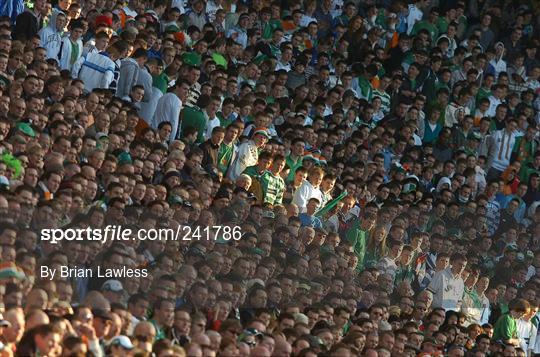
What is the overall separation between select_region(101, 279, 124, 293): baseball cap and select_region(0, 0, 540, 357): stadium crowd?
0.06 ft

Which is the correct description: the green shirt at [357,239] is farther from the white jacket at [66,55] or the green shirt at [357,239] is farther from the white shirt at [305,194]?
the white jacket at [66,55]

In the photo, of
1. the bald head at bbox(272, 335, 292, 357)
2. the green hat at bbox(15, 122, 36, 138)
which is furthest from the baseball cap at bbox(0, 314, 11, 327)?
the green hat at bbox(15, 122, 36, 138)

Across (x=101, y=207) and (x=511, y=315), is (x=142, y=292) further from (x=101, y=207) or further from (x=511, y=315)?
(x=511, y=315)

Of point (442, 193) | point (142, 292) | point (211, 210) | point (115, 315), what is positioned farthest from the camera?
point (442, 193)

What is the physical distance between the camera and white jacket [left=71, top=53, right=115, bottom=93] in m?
17.1

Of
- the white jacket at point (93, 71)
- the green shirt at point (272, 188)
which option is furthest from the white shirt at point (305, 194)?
the white jacket at point (93, 71)

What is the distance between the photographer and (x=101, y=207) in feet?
48.3

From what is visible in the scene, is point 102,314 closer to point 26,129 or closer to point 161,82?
point 26,129

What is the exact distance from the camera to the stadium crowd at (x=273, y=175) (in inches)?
551

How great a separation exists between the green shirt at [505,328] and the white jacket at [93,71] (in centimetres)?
457

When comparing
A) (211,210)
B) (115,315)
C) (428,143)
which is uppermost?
(428,143)

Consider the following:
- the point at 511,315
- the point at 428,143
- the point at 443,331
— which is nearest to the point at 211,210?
the point at 443,331

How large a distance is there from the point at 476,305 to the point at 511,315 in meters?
0.37

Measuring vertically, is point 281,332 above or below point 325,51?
below
